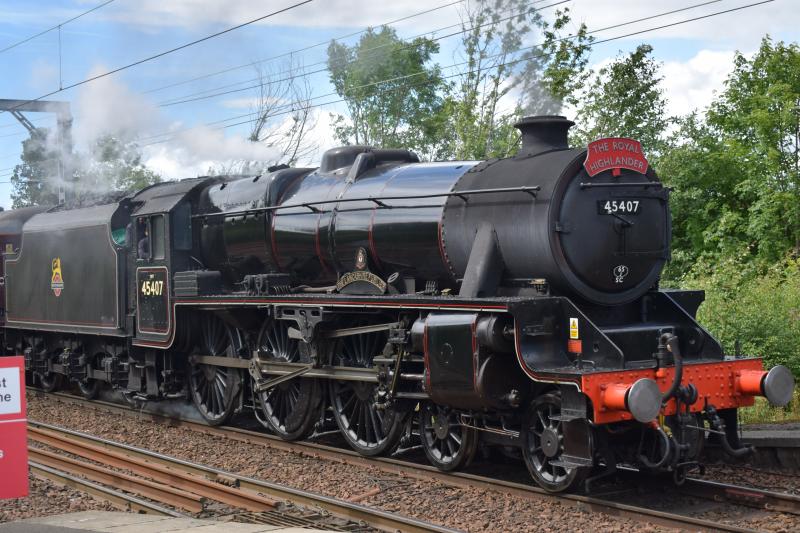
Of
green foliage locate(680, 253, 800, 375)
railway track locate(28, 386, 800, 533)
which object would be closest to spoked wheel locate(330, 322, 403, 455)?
railway track locate(28, 386, 800, 533)

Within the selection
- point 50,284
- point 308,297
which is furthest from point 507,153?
point 308,297

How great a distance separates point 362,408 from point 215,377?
108 inches

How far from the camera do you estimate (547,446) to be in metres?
7.34

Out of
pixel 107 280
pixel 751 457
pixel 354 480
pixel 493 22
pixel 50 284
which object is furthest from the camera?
pixel 493 22

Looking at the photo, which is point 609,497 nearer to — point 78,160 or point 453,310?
point 453,310

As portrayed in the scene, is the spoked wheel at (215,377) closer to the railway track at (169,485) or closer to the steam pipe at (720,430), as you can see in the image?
the railway track at (169,485)

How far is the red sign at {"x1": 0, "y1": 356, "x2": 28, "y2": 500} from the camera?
19.8ft

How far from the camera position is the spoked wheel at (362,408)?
9062 millimetres

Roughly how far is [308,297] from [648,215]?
3363mm

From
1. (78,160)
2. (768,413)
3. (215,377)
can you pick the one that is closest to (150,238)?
(215,377)

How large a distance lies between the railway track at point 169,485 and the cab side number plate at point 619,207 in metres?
2.86

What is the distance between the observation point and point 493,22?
19.5 meters

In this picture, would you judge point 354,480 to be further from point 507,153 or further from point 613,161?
point 507,153

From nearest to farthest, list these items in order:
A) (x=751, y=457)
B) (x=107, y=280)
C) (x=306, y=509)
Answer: (x=306, y=509), (x=751, y=457), (x=107, y=280)
